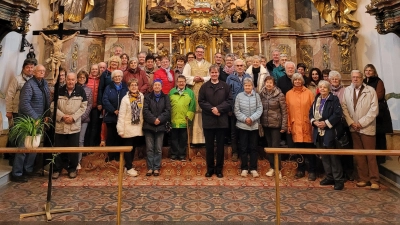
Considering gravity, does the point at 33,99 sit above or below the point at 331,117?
above

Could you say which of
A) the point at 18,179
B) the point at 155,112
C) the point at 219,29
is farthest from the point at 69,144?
the point at 219,29

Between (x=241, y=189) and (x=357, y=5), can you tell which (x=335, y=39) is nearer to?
(x=357, y=5)

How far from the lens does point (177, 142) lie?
542cm

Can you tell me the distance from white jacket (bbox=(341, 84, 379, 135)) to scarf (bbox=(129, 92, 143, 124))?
10.7 feet

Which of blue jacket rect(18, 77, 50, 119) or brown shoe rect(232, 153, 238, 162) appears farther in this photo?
brown shoe rect(232, 153, 238, 162)

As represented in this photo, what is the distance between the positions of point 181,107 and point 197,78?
726mm

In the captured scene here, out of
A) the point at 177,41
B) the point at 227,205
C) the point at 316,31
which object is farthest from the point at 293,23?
the point at 227,205

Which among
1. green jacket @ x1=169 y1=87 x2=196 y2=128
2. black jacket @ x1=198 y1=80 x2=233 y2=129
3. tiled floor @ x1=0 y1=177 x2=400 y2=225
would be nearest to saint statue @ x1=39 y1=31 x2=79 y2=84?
tiled floor @ x1=0 y1=177 x2=400 y2=225

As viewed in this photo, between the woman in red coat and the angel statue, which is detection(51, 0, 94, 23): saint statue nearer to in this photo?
the woman in red coat

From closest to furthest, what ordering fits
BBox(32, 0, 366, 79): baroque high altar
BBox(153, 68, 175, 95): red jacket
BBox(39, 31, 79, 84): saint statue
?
BBox(39, 31, 79, 84): saint statue
BBox(153, 68, 175, 95): red jacket
BBox(32, 0, 366, 79): baroque high altar

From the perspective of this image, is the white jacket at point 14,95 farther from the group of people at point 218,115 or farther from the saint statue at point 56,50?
the saint statue at point 56,50

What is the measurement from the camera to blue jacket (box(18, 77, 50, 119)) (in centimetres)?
453

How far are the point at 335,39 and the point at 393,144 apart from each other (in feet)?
10.5

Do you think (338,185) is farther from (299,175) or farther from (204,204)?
(204,204)
